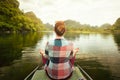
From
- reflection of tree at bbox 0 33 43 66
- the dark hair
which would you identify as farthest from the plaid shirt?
reflection of tree at bbox 0 33 43 66

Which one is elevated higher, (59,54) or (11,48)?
(59,54)

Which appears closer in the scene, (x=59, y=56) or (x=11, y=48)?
(x=59, y=56)

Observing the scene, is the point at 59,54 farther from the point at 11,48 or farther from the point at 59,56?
the point at 11,48

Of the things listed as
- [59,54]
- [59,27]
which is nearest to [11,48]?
[59,54]

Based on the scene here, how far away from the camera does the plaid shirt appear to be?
278 inches

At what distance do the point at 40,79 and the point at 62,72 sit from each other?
3.62 feet

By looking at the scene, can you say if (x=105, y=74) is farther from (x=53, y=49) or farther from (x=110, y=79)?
(x=53, y=49)

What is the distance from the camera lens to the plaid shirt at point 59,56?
7.06 m

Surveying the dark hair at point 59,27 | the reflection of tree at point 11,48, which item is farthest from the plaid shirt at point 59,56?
the reflection of tree at point 11,48

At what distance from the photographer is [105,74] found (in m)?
16.9

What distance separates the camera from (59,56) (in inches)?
277

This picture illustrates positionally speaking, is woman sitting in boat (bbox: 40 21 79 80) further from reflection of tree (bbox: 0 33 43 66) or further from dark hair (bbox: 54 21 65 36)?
reflection of tree (bbox: 0 33 43 66)

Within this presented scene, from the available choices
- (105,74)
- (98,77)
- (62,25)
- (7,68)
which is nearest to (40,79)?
(62,25)

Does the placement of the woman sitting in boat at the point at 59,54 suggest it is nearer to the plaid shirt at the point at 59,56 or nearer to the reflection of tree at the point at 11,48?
the plaid shirt at the point at 59,56
